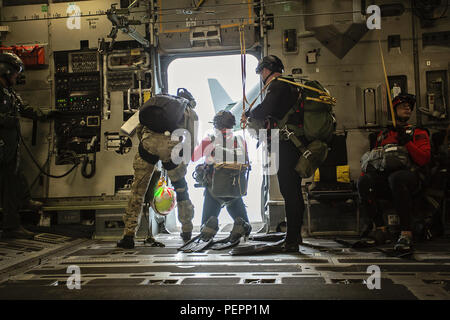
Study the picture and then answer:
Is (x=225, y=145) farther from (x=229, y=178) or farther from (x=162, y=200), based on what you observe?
(x=162, y=200)

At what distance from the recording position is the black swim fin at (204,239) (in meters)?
3.85

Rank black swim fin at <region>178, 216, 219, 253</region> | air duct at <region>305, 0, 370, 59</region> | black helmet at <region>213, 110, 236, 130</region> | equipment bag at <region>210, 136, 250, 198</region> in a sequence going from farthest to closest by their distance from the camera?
air duct at <region>305, 0, 370, 59</region> < black helmet at <region>213, 110, 236, 130</region> < equipment bag at <region>210, 136, 250, 198</region> < black swim fin at <region>178, 216, 219, 253</region>

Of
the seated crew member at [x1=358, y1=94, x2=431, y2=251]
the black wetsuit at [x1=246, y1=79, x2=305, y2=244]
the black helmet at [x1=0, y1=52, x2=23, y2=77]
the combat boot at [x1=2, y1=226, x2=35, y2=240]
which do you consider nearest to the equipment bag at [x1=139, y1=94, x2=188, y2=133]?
the black wetsuit at [x1=246, y1=79, x2=305, y2=244]

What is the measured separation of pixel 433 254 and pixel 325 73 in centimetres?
276

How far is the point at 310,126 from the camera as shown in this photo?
11.5 feet

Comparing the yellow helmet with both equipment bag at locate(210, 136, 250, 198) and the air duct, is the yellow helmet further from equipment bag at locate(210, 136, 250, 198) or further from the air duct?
the air duct

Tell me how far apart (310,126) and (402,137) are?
1207 mm

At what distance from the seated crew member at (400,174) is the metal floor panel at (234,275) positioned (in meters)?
0.44

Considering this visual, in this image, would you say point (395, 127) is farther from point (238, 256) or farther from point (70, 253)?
point (70, 253)

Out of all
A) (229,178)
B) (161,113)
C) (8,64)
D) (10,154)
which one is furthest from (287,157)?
(8,64)

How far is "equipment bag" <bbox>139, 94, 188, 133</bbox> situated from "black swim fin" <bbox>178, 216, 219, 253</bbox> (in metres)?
1.16

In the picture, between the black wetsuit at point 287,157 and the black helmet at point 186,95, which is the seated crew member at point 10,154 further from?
the black wetsuit at point 287,157

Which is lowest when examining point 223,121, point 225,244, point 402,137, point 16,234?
point 225,244

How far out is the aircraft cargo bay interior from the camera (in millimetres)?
3453
